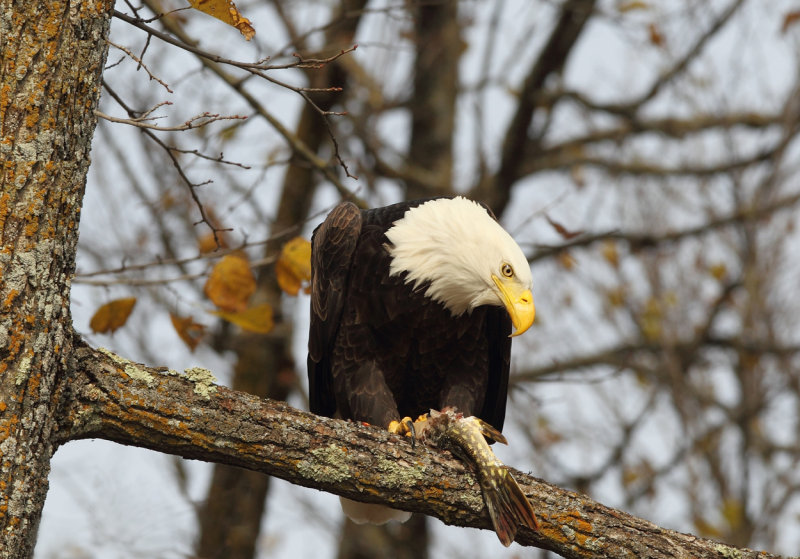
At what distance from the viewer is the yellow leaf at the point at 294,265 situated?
3846 mm

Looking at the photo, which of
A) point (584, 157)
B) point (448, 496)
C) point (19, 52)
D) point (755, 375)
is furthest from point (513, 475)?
point (755, 375)

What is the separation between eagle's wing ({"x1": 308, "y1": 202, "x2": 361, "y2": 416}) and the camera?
385cm

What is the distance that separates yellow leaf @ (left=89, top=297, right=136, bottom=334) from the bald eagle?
82 centimetres

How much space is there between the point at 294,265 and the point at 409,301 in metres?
0.54

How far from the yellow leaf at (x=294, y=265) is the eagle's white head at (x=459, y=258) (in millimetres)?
363

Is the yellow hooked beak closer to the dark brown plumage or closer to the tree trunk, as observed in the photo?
the dark brown plumage

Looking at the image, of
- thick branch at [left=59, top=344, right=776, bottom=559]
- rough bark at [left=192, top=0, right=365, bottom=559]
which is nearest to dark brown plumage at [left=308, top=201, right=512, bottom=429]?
thick branch at [left=59, top=344, right=776, bottom=559]

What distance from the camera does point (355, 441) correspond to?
2576mm

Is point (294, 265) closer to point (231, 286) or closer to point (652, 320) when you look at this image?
point (231, 286)

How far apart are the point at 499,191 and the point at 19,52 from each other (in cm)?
520

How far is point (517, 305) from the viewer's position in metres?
3.48

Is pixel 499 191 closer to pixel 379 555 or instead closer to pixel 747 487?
pixel 379 555

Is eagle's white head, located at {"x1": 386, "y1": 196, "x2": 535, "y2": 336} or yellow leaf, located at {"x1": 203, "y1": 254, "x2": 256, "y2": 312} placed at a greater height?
eagle's white head, located at {"x1": 386, "y1": 196, "x2": 535, "y2": 336}

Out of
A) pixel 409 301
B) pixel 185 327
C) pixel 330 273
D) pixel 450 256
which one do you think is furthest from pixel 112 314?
pixel 450 256
